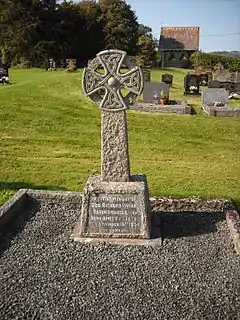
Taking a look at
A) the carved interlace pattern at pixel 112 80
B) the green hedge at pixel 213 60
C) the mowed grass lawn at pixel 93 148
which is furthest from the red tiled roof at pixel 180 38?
the carved interlace pattern at pixel 112 80

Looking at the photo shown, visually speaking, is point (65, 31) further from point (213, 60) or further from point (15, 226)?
point (15, 226)

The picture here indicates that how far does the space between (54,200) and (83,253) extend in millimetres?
2003

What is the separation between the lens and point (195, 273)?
5.01m

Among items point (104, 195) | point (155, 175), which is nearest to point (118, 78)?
point (104, 195)

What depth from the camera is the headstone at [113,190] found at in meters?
5.95

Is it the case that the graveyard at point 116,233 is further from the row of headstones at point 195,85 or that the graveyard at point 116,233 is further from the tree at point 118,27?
the tree at point 118,27

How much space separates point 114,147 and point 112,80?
1.00 m

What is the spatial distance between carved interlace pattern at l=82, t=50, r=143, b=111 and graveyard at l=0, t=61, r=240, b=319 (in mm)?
16

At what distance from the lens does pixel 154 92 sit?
17531 millimetres

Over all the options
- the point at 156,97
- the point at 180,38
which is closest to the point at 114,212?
the point at 156,97

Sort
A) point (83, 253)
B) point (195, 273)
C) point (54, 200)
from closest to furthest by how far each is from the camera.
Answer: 1. point (195, 273)
2. point (83, 253)
3. point (54, 200)

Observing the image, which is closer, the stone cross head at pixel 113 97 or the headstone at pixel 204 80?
the stone cross head at pixel 113 97

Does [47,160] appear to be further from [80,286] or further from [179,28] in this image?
[179,28]

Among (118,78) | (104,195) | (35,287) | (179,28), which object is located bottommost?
(35,287)
